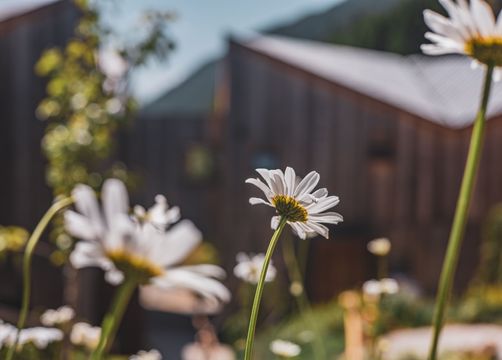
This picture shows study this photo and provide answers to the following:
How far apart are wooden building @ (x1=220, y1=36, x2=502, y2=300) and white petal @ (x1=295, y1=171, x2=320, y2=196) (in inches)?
209

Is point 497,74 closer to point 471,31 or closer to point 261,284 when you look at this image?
point 471,31

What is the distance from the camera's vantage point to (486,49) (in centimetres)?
44

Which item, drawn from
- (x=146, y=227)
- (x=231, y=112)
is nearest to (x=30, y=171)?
(x=231, y=112)

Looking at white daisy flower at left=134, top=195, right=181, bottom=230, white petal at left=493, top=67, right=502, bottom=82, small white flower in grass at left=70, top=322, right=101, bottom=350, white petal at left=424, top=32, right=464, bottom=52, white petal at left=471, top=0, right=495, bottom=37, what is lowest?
small white flower in grass at left=70, top=322, right=101, bottom=350

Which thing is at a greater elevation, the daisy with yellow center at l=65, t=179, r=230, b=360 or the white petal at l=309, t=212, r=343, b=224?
the white petal at l=309, t=212, r=343, b=224

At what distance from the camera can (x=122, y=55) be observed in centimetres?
231

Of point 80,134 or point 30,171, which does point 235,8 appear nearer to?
point 80,134

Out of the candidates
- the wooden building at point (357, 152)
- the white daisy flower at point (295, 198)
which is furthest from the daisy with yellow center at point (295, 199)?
the wooden building at point (357, 152)

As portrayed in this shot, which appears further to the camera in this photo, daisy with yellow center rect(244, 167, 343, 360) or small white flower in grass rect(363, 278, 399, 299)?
small white flower in grass rect(363, 278, 399, 299)

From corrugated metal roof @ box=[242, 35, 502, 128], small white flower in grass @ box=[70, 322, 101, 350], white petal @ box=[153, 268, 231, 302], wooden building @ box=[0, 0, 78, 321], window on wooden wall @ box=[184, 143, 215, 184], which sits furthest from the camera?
window on wooden wall @ box=[184, 143, 215, 184]

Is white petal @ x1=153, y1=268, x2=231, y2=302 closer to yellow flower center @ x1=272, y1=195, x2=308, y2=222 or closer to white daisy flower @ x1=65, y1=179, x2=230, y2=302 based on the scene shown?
white daisy flower @ x1=65, y1=179, x2=230, y2=302

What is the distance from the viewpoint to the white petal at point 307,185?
367mm

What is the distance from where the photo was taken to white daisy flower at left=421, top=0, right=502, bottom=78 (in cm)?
44

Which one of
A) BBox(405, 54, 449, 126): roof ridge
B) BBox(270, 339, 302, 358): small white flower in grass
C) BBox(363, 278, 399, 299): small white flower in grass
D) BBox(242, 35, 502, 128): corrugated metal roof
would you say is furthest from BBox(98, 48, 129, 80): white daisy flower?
BBox(405, 54, 449, 126): roof ridge
